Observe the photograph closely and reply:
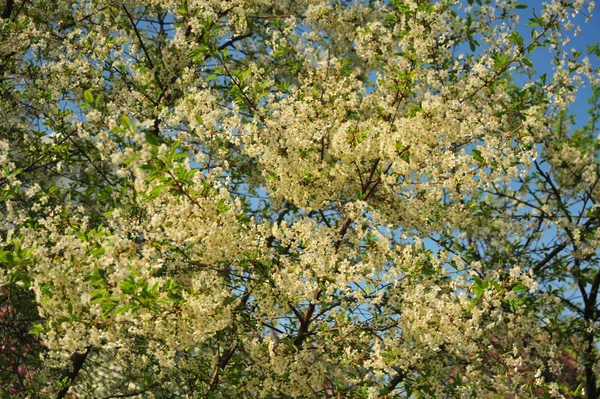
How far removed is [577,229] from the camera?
8.18 m

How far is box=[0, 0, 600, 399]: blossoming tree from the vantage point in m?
4.25

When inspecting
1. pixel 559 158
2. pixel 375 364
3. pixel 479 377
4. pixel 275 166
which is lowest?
pixel 375 364

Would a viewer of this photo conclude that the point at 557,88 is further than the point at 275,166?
Yes

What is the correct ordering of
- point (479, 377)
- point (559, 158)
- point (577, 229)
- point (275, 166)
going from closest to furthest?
point (275, 166) < point (479, 377) < point (577, 229) < point (559, 158)

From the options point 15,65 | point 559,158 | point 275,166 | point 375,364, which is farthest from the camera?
point 559,158

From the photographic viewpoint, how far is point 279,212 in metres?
8.81

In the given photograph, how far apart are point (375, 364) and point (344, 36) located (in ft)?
19.5

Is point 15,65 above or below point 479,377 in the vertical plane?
above

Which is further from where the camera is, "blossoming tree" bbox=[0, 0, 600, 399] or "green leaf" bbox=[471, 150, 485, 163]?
"green leaf" bbox=[471, 150, 485, 163]

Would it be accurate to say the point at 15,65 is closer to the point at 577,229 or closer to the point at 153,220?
the point at 153,220

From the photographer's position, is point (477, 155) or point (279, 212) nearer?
point (477, 155)

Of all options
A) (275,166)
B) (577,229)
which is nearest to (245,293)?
(275,166)

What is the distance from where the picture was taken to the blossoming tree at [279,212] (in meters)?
4.25

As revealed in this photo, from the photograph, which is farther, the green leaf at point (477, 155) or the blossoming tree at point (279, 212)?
the green leaf at point (477, 155)
